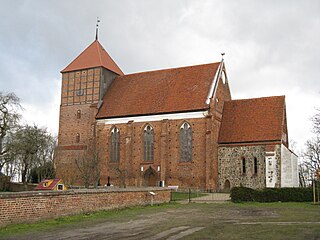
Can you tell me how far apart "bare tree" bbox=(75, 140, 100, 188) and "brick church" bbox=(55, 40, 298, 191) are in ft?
0.65

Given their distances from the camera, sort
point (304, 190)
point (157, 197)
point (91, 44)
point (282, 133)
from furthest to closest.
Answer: point (91, 44) → point (282, 133) → point (304, 190) → point (157, 197)

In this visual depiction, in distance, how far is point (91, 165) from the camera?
3850cm

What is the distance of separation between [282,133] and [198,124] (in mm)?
7863

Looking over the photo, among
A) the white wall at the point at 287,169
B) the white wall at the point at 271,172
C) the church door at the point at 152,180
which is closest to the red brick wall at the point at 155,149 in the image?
the church door at the point at 152,180

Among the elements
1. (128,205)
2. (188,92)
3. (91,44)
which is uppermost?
(91,44)

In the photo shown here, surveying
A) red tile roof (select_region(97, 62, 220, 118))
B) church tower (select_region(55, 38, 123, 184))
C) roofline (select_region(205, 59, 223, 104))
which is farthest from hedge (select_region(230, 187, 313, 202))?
church tower (select_region(55, 38, 123, 184))

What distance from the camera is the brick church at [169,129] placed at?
120ft

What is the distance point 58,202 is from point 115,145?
85.6 ft

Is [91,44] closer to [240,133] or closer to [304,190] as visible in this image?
[240,133]

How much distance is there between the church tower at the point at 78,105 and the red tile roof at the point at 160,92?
1349 millimetres

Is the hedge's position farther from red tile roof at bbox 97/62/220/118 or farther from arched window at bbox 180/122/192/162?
→ red tile roof at bbox 97/62/220/118

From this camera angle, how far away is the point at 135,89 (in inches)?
1758

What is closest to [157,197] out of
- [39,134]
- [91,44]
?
[39,134]

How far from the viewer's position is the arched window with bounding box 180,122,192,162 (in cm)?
3816
